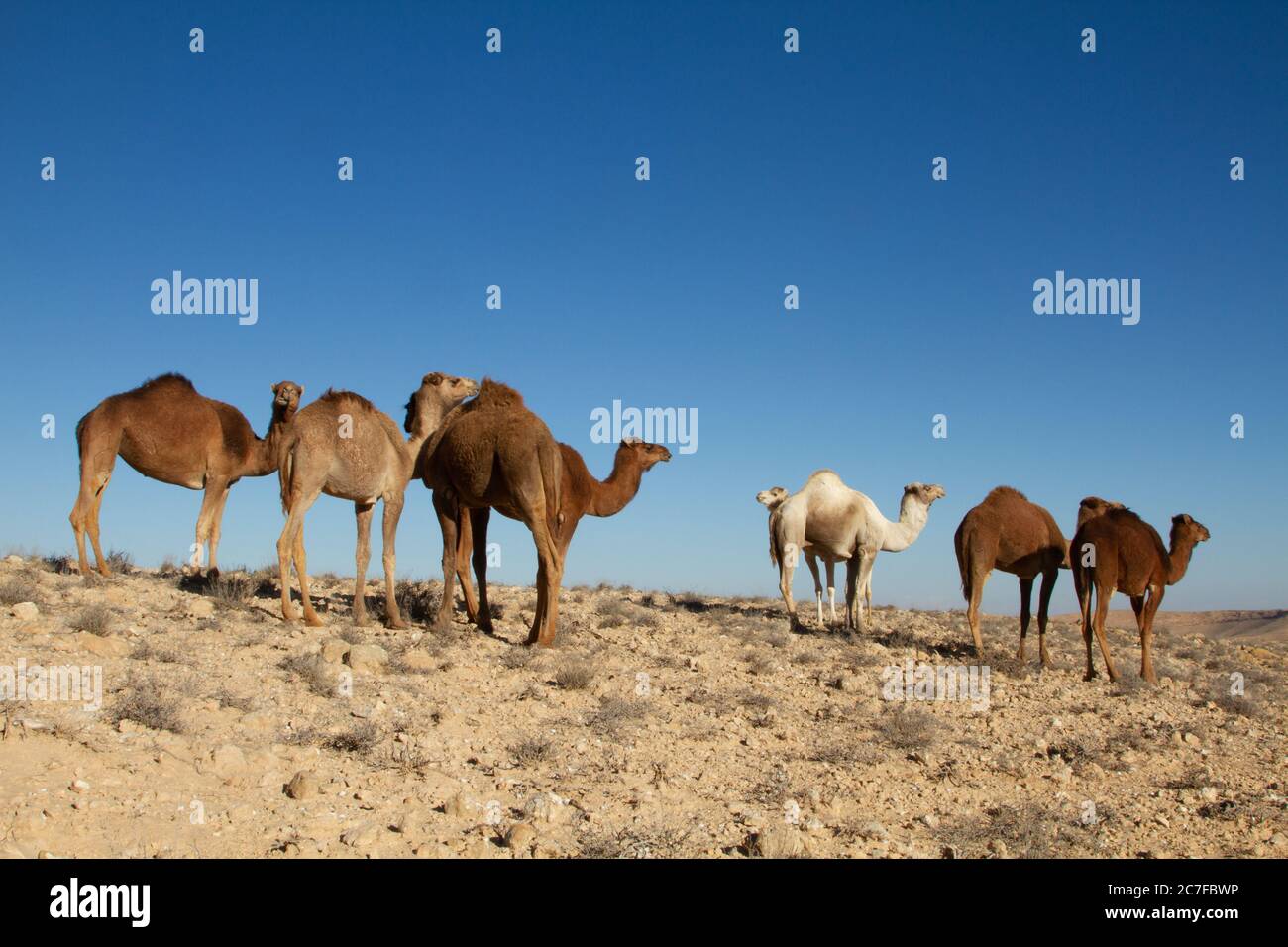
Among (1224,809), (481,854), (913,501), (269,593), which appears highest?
(913,501)

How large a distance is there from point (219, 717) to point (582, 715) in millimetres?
3338

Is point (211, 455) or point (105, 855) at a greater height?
point (211, 455)

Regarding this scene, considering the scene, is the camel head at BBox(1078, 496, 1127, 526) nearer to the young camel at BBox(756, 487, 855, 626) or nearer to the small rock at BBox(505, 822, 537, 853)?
the young camel at BBox(756, 487, 855, 626)

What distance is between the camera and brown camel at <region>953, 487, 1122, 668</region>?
14.6m

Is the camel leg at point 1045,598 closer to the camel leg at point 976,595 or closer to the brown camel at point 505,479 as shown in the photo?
the camel leg at point 976,595

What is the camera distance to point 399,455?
13023mm

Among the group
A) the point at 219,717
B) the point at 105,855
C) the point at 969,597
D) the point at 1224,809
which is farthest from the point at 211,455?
the point at 1224,809

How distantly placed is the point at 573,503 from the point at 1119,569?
832 centimetres

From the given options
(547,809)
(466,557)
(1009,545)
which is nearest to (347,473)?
(466,557)

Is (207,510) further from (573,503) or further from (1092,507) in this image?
(1092,507)

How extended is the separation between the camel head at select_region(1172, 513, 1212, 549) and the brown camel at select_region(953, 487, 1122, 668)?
3.00ft

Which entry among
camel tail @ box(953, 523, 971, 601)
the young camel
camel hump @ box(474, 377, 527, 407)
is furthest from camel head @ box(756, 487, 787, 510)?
camel hump @ box(474, 377, 527, 407)

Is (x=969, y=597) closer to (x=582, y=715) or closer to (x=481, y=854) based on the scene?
(x=582, y=715)
